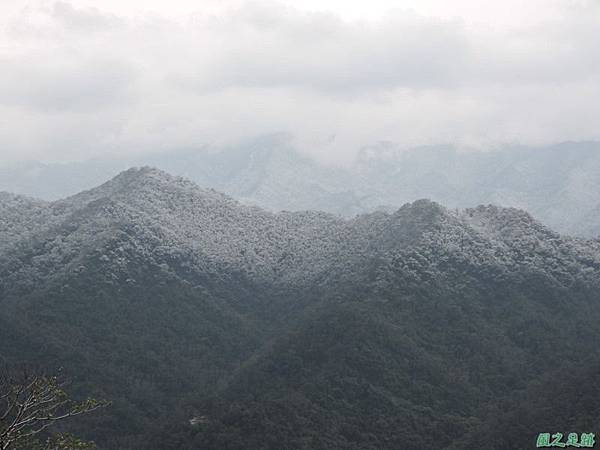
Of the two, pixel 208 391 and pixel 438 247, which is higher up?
pixel 438 247

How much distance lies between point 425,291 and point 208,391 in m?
55.1

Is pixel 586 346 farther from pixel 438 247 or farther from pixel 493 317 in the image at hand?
pixel 438 247

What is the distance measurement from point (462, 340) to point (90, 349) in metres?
83.7

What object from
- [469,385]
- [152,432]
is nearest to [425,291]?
[469,385]

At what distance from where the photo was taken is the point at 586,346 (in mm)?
181500

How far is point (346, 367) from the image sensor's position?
16425 cm

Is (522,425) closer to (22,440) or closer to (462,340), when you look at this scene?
(462,340)

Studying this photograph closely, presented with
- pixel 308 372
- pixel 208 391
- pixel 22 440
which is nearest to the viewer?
pixel 22 440

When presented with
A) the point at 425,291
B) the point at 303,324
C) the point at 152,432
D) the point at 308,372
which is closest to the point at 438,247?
the point at 425,291

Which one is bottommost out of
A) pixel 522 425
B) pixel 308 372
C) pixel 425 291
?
pixel 522 425

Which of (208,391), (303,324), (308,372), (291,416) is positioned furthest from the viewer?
(303,324)

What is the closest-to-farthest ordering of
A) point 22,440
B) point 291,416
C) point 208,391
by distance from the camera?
point 22,440 < point 291,416 < point 208,391

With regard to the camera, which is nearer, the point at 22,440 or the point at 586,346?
the point at 22,440

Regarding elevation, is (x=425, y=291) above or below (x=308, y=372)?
above
